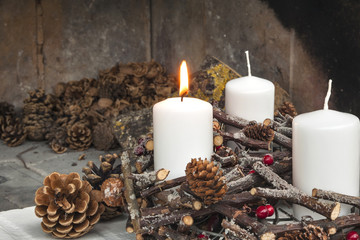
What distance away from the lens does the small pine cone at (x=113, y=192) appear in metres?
1.38

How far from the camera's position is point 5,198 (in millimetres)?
2838

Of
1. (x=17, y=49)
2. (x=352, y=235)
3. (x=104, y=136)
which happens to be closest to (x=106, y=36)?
(x=17, y=49)

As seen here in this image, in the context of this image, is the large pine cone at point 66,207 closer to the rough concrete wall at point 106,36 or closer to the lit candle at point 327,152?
the lit candle at point 327,152

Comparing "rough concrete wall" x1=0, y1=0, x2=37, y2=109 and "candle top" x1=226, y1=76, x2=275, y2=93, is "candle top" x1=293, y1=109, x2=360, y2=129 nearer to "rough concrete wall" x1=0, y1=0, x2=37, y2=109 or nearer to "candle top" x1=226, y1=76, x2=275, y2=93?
"candle top" x1=226, y1=76, x2=275, y2=93

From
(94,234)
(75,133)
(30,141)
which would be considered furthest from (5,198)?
(94,234)

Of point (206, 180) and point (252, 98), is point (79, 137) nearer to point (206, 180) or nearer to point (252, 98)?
point (252, 98)

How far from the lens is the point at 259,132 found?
1.50 meters

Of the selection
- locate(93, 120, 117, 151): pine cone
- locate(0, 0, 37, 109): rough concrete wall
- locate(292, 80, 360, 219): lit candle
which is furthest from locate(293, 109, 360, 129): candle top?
locate(0, 0, 37, 109): rough concrete wall

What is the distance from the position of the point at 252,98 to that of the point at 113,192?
0.50 metres

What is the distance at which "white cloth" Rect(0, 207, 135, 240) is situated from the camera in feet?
4.58

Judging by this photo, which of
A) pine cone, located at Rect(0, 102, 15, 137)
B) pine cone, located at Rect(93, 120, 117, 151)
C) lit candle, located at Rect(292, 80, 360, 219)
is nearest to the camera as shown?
lit candle, located at Rect(292, 80, 360, 219)

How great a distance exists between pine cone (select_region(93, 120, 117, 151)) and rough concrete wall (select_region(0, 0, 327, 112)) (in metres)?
0.81

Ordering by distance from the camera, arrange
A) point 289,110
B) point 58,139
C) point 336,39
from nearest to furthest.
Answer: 1. point 289,110
2. point 336,39
3. point 58,139

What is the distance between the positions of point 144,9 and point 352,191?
3.52 m
